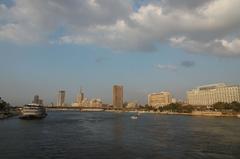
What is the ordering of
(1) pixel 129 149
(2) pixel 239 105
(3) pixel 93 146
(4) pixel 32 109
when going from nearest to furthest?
(1) pixel 129 149 → (3) pixel 93 146 → (4) pixel 32 109 → (2) pixel 239 105

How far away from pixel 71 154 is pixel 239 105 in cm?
16703

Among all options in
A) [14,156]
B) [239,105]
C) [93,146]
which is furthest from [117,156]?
[239,105]

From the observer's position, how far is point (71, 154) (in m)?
33.8

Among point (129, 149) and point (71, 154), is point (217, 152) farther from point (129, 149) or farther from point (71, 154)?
point (71, 154)

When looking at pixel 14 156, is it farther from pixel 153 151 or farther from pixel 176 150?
pixel 176 150

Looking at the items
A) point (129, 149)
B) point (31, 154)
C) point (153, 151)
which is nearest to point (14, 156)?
point (31, 154)

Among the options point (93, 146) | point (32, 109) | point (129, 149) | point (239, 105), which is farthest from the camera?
point (239, 105)

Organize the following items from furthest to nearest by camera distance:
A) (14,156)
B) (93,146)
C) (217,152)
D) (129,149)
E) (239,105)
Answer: (239,105), (93,146), (129,149), (217,152), (14,156)

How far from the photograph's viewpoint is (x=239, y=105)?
178875mm

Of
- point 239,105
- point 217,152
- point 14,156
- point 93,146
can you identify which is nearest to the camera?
point 14,156

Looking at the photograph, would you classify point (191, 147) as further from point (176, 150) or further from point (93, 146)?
point (93, 146)

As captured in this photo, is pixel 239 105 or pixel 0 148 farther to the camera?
pixel 239 105

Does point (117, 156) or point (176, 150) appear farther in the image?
point (176, 150)

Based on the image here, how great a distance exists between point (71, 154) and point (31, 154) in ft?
15.6
